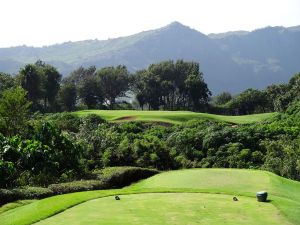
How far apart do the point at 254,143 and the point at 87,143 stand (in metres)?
15.2

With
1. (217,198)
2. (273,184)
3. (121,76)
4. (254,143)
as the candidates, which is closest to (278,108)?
(254,143)

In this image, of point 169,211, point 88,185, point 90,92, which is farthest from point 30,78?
point 169,211

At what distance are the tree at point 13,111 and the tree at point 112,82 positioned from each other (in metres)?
70.2

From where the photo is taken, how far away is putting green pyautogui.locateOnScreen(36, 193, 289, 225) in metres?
14.8

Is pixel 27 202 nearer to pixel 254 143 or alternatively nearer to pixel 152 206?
pixel 152 206

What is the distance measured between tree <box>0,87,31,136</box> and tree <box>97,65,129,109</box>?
70.2 m

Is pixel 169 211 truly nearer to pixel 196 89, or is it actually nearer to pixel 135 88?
pixel 196 89

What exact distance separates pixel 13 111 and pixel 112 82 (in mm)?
73263

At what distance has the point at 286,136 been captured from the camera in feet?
135

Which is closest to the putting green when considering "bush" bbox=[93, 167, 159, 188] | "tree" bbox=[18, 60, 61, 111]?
"bush" bbox=[93, 167, 159, 188]

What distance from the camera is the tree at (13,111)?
120 feet

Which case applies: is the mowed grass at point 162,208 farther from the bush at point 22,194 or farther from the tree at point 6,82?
the tree at point 6,82

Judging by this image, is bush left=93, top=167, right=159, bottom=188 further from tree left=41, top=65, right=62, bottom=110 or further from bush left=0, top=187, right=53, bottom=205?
tree left=41, top=65, right=62, bottom=110

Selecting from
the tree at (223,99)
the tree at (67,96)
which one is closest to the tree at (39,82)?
the tree at (67,96)
